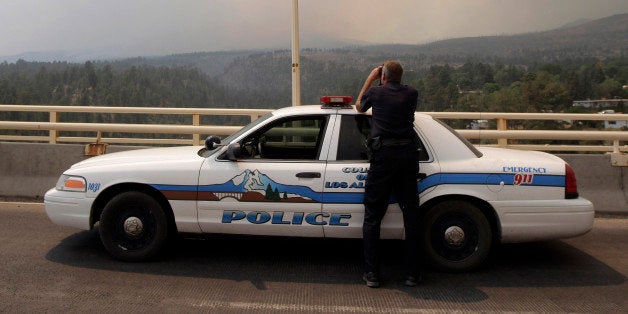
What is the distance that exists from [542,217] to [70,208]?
14.4 feet

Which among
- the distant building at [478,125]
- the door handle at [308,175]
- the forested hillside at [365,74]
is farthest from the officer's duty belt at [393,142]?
the distant building at [478,125]

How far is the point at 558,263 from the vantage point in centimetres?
563

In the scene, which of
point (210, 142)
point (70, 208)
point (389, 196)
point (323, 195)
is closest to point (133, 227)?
point (70, 208)

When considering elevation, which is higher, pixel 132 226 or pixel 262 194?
pixel 262 194

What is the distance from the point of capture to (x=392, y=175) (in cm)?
485

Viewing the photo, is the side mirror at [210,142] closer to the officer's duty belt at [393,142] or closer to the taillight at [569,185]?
the officer's duty belt at [393,142]

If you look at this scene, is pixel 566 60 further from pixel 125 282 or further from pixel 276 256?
pixel 125 282

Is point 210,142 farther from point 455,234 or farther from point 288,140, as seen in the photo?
point 455,234

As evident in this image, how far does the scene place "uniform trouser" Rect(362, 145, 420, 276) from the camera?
4855 millimetres

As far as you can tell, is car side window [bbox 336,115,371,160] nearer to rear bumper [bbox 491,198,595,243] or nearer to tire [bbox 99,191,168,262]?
rear bumper [bbox 491,198,595,243]

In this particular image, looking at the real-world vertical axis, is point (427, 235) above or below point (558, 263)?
above

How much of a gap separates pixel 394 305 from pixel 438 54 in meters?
8.26

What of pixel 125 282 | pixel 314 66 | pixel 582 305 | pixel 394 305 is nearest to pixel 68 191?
pixel 125 282

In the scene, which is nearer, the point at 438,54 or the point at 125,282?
the point at 125,282
